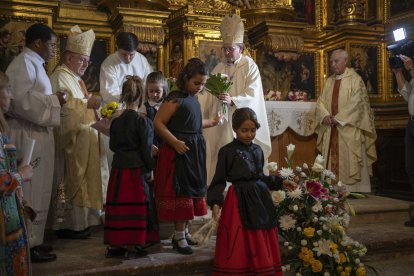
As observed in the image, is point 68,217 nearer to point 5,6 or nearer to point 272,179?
point 272,179

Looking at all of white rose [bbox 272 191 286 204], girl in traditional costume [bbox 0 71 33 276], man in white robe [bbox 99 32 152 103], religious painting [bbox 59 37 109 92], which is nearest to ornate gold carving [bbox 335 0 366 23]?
religious painting [bbox 59 37 109 92]

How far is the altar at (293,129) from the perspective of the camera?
636 centimetres

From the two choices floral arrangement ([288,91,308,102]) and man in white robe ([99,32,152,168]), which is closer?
man in white robe ([99,32,152,168])

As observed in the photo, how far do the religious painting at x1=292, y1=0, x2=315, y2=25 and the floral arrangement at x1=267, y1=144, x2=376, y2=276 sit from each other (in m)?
5.60

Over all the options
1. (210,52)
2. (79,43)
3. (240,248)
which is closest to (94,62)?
(210,52)

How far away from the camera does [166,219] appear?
11.3 feet

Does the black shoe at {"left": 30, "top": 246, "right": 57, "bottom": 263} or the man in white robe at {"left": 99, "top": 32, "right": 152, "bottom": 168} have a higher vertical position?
the man in white robe at {"left": 99, "top": 32, "right": 152, "bottom": 168}

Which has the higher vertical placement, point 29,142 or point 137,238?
point 29,142

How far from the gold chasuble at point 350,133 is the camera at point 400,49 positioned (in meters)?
0.73

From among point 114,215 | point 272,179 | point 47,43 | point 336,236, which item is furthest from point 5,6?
point 336,236

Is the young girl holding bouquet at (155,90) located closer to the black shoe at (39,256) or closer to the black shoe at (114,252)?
the black shoe at (114,252)

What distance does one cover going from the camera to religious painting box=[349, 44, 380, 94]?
809 cm

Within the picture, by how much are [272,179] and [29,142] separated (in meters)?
1.63

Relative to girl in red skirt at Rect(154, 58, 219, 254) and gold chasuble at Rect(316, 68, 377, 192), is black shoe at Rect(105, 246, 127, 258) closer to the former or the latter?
girl in red skirt at Rect(154, 58, 219, 254)
